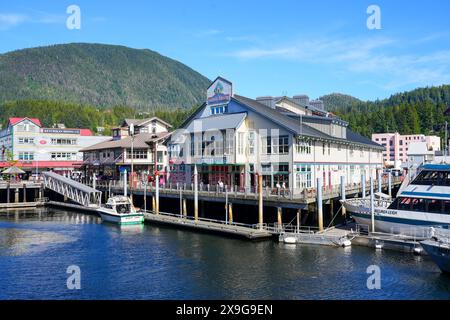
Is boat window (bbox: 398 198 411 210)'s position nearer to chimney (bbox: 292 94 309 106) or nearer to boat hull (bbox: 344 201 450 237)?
boat hull (bbox: 344 201 450 237)

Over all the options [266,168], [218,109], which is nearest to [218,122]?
[218,109]

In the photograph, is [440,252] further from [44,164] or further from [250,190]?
[44,164]

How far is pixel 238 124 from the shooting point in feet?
170

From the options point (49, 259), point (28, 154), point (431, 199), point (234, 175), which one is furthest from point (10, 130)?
point (431, 199)

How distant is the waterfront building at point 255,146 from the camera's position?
1970 inches

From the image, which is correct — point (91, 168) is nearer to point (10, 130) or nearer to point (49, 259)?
point (10, 130)

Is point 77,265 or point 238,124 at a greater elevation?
point 238,124

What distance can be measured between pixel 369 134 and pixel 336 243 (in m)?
143

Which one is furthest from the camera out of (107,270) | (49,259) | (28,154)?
(28,154)

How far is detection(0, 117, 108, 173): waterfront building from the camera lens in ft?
302

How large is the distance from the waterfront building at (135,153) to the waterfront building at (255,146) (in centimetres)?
1317

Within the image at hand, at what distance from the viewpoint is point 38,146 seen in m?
93.8

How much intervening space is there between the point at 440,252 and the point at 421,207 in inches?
329

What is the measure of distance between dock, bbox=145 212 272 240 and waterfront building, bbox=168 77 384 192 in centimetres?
669
